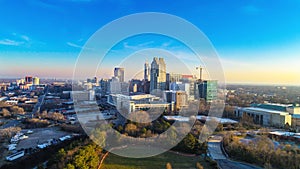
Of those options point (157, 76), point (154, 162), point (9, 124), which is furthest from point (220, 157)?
point (157, 76)

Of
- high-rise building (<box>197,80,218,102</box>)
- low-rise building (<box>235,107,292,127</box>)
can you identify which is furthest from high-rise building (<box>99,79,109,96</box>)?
low-rise building (<box>235,107,292,127</box>)

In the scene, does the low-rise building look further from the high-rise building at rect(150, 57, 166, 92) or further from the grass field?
the high-rise building at rect(150, 57, 166, 92)

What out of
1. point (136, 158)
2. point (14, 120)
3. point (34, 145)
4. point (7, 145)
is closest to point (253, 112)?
point (136, 158)

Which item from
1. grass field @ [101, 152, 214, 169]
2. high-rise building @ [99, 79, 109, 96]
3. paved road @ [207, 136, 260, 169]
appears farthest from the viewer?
high-rise building @ [99, 79, 109, 96]

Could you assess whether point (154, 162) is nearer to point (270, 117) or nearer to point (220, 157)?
point (220, 157)

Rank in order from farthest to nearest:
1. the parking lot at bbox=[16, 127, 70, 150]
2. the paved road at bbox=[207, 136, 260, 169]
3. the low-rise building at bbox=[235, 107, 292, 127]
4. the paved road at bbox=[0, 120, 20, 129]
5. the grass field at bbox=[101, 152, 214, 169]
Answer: the low-rise building at bbox=[235, 107, 292, 127], the paved road at bbox=[0, 120, 20, 129], the parking lot at bbox=[16, 127, 70, 150], the paved road at bbox=[207, 136, 260, 169], the grass field at bbox=[101, 152, 214, 169]

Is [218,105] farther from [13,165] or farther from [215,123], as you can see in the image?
[13,165]
